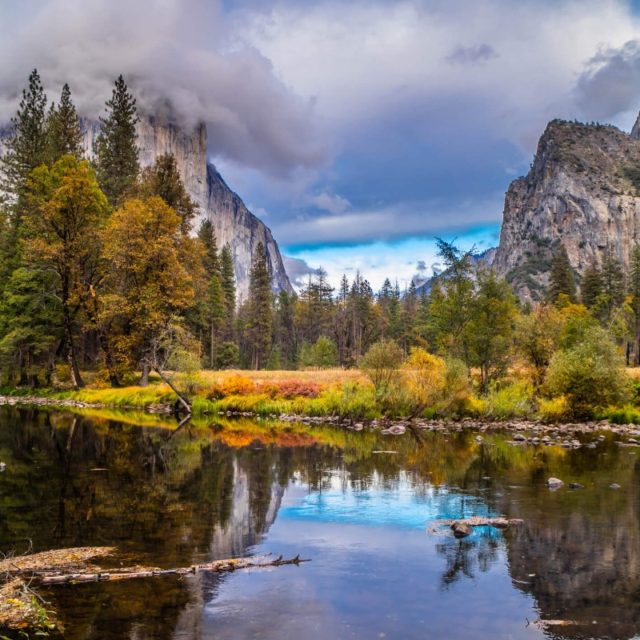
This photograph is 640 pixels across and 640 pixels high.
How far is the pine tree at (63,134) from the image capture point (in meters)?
53.0

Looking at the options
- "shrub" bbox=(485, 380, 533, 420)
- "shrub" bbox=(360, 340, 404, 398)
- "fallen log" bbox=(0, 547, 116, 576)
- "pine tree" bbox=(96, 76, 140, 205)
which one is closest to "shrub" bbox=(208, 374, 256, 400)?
"shrub" bbox=(360, 340, 404, 398)

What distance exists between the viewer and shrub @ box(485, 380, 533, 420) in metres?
31.8

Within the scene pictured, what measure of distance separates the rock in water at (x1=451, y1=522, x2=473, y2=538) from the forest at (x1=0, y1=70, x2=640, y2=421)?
19.8 meters

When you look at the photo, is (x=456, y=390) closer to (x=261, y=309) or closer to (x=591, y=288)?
(x=261, y=309)

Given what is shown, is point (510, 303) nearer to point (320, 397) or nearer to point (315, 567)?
point (320, 397)

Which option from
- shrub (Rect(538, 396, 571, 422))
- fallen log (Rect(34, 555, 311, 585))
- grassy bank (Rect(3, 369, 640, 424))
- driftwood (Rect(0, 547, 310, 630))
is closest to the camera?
driftwood (Rect(0, 547, 310, 630))

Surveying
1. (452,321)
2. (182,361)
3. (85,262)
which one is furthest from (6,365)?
(452,321)

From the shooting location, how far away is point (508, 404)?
31797 millimetres

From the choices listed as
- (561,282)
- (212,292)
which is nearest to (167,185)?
(212,292)

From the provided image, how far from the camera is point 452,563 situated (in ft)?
32.2

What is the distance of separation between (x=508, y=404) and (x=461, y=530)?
2181cm

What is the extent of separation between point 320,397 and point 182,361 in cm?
852

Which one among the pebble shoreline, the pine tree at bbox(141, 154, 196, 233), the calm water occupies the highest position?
the pine tree at bbox(141, 154, 196, 233)

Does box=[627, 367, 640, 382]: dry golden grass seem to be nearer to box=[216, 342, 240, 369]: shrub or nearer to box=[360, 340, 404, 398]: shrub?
box=[360, 340, 404, 398]: shrub
